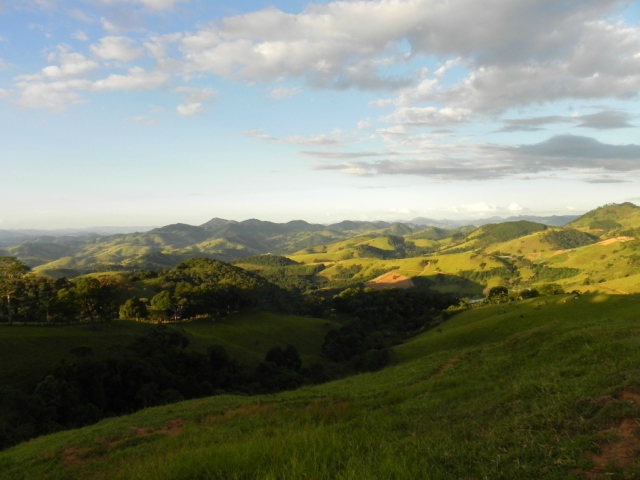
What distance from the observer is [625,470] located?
20.8ft

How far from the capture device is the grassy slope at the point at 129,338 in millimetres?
43531

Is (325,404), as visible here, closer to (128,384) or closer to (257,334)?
(128,384)

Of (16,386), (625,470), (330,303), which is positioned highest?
(625,470)

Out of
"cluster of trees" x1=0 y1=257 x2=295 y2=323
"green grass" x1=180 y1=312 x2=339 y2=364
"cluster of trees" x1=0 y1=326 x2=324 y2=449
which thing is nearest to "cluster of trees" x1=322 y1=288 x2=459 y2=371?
"green grass" x1=180 y1=312 x2=339 y2=364

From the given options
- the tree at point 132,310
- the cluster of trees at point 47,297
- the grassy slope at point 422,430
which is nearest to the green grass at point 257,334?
the tree at point 132,310

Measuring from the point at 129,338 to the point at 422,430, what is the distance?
61114mm

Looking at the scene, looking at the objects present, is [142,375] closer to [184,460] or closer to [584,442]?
[184,460]

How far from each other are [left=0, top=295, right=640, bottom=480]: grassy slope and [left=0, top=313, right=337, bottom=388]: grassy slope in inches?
1280

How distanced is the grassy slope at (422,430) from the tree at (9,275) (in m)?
59.8

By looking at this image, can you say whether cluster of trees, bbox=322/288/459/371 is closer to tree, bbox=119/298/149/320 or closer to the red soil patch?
tree, bbox=119/298/149/320

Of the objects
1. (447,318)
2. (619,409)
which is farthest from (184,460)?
(447,318)

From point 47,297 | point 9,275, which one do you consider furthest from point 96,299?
point 9,275

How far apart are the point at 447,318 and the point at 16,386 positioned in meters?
83.5

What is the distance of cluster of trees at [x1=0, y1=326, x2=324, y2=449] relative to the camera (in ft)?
101
